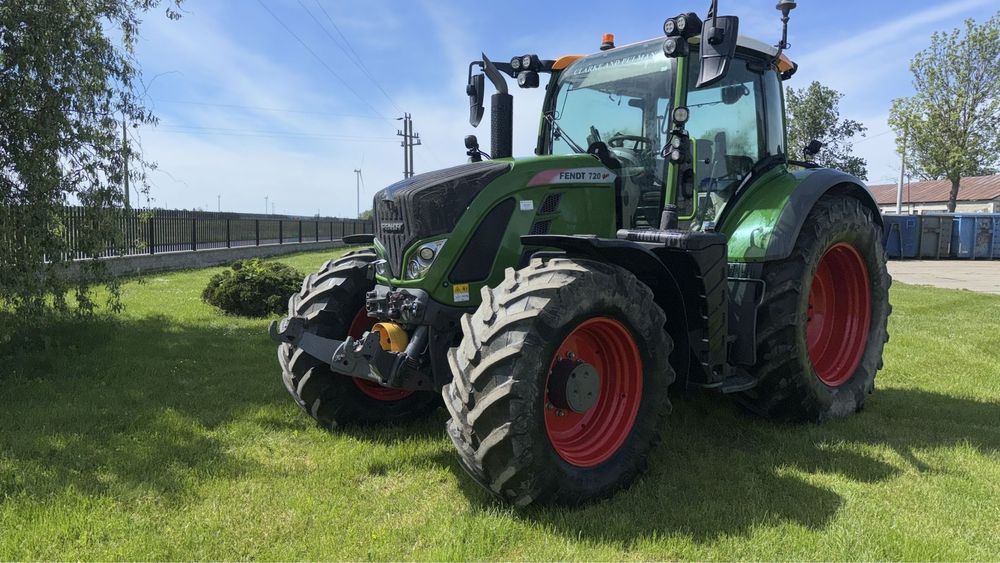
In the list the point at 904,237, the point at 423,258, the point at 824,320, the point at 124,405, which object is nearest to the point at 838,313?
the point at 824,320

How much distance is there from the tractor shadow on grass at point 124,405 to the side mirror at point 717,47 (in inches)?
127

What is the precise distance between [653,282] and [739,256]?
0.74 m

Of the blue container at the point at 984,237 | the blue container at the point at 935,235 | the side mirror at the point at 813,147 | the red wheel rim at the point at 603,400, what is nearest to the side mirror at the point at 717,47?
the red wheel rim at the point at 603,400

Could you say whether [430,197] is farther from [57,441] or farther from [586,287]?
[57,441]

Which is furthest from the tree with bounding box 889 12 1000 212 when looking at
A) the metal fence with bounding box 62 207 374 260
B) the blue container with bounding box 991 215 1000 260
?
the metal fence with bounding box 62 207 374 260

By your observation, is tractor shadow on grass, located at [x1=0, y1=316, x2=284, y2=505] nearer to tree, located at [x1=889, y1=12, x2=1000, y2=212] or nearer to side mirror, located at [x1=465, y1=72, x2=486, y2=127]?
side mirror, located at [x1=465, y1=72, x2=486, y2=127]

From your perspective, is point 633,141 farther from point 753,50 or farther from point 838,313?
point 838,313

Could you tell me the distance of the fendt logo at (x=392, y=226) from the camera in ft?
11.9

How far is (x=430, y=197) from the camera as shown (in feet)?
11.6

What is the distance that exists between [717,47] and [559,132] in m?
1.45

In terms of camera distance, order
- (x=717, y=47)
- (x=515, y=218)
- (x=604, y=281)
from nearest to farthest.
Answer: (x=604, y=281), (x=717, y=47), (x=515, y=218)

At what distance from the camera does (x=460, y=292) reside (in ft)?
11.6

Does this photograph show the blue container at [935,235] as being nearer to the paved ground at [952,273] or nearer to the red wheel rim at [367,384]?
the paved ground at [952,273]

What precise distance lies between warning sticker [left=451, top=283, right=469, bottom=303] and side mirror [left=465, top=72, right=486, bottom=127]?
5.42ft
